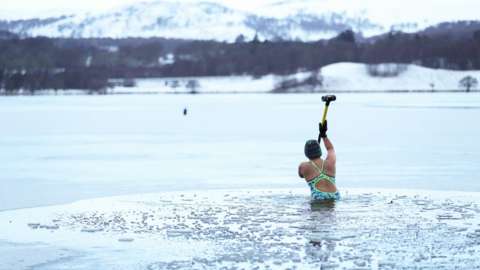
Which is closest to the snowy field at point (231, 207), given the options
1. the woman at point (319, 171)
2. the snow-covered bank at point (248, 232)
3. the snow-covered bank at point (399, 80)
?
the snow-covered bank at point (248, 232)

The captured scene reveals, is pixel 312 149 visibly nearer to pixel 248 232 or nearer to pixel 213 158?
pixel 248 232

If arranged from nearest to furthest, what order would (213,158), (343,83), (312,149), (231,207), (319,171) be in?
(231,207), (312,149), (319,171), (213,158), (343,83)

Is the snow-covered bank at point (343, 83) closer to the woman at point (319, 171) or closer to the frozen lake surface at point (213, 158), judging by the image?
the frozen lake surface at point (213, 158)

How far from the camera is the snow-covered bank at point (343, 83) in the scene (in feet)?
575

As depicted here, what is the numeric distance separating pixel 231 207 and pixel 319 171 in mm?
1639

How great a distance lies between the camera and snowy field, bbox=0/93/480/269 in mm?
11594

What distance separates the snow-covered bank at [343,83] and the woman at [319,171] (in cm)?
15280

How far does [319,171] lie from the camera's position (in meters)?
16.2

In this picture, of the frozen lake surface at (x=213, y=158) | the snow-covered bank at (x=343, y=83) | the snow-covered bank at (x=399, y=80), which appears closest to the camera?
the frozen lake surface at (x=213, y=158)

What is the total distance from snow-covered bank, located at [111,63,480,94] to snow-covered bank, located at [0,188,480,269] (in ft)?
502

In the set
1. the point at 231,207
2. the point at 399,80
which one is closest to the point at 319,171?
the point at 231,207

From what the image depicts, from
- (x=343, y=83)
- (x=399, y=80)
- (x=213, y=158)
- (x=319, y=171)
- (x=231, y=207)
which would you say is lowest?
(x=213, y=158)

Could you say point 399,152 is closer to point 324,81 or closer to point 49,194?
point 49,194

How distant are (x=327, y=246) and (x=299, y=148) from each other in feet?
59.5
